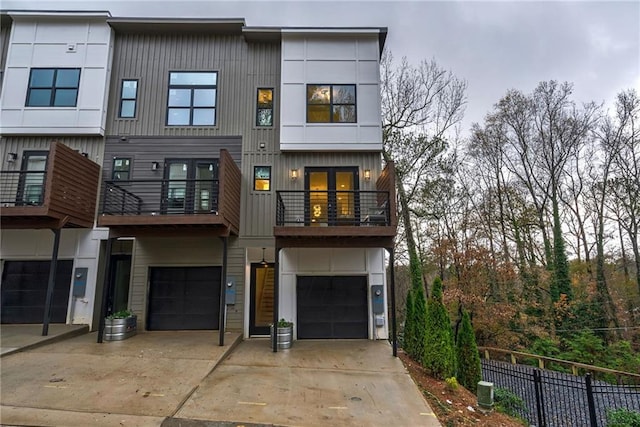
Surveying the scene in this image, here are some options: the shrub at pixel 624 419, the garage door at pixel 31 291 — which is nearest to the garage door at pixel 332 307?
the shrub at pixel 624 419

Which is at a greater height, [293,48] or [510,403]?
[293,48]

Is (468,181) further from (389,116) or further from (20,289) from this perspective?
(20,289)

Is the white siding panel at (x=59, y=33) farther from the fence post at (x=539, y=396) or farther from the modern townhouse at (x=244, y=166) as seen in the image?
the fence post at (x=539, y=396)

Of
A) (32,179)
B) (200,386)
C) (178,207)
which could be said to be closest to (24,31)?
(32,179)

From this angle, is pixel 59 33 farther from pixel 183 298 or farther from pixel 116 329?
pixel 116 329

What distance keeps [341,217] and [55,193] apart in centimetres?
655

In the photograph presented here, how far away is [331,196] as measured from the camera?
8477 millimetres

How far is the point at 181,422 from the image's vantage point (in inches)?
147

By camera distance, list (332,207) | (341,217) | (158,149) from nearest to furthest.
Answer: (341,217)
(332,207)
(158,149)

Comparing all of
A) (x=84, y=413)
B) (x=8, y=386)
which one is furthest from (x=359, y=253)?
(x=8, y=386)

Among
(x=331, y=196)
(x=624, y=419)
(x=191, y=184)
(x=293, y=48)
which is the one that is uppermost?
(x=293, y=48)

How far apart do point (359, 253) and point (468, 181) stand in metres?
10.0

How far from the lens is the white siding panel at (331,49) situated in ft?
31.3

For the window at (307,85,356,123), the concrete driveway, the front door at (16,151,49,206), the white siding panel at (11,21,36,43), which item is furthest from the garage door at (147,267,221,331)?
the white siding panel at (11,21,36,43)
